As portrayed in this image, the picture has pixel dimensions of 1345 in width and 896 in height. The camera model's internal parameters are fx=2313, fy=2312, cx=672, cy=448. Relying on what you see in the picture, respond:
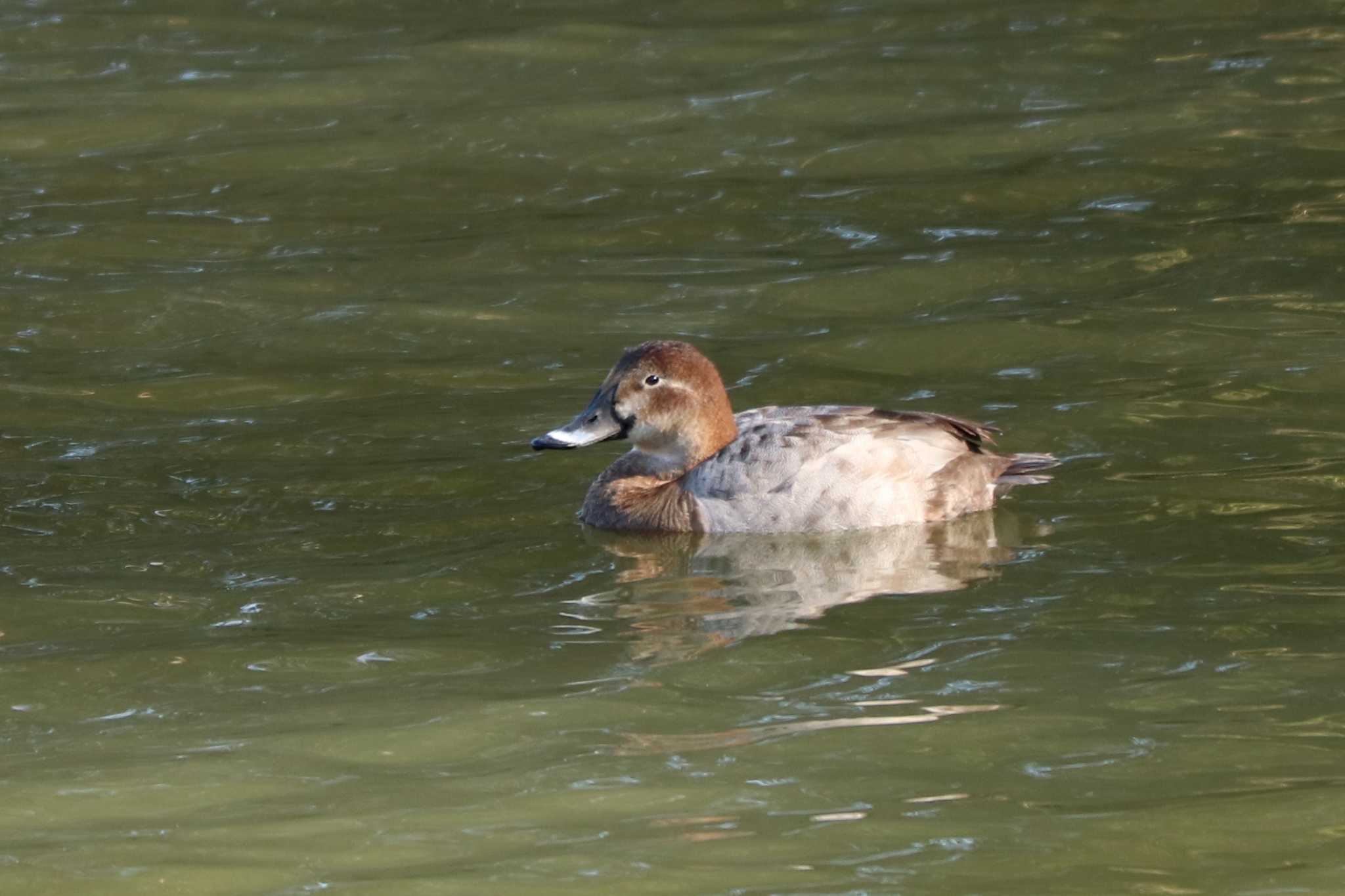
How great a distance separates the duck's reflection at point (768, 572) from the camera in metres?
6.89

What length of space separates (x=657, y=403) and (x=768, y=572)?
3.90 ft

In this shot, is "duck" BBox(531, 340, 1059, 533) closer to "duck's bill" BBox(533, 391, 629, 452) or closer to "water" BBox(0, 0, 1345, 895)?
"duck's bill" BBox(533, 391, 629, 452)

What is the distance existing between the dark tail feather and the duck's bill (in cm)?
142

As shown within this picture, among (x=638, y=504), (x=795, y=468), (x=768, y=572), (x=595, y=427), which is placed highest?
(x=595, y=427)

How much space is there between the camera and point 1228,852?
4.85 m

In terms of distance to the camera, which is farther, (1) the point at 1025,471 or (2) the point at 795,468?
(1) the point at 1025,471

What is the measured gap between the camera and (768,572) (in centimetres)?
761

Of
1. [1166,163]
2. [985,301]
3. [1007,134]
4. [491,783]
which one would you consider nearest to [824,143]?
[1007,134]

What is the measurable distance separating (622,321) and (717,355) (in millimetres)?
682

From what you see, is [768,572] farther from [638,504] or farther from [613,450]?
[613,450]

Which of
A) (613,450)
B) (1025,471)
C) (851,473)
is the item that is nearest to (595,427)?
(851,473)

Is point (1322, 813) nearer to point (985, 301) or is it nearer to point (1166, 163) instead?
point (985, 301)

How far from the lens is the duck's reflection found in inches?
271

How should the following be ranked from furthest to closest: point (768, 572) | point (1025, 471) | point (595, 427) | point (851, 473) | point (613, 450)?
point (613, 450), point (595, 427), point (1025, 471), point (851, 473), point (768, 572)
